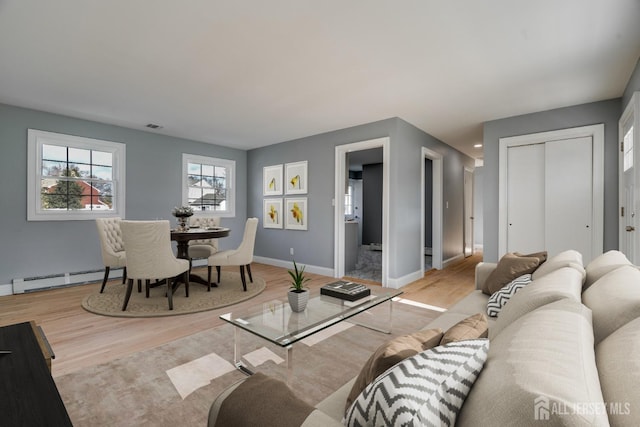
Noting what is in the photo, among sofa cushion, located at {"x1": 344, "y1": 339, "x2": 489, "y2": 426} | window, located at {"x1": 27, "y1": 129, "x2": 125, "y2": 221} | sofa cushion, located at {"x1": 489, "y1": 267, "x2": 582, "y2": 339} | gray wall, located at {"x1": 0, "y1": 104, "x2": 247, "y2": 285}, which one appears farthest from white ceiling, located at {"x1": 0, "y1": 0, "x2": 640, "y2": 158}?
sofa cushion, located at {"x1": 344, "y1": 339, "x2": 489, "y2": 426}

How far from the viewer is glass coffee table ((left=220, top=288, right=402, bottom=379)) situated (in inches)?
Answer: 68.3

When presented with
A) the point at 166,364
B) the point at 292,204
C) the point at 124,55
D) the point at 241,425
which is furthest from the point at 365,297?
the point at 292,204

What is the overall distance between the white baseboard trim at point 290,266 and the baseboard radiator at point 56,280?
2.53 m

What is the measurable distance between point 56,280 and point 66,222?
82 centimetres

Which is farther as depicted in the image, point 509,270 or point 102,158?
point 102,158

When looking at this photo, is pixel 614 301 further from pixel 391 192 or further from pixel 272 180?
pixel 272 180

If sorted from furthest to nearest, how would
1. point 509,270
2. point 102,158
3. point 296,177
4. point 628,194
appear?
point 296,177 → point 102,158 → point 628,194 → point 509,270

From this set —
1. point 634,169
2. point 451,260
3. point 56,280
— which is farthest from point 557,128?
point 56,280

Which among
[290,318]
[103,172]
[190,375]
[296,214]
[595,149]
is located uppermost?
[595,149]

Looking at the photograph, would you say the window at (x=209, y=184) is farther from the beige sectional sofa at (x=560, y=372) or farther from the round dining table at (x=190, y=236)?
the beige sectional sofa at (x=560, y=372)

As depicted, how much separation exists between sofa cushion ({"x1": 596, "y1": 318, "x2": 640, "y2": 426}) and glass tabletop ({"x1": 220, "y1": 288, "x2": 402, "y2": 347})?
4.28 ft

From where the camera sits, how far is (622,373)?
1.99 feet

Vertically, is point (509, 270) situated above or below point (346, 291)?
above

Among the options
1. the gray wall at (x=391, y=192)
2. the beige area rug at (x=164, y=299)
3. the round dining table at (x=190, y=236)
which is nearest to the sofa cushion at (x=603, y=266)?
the gray wall at (x=391, y=192)
